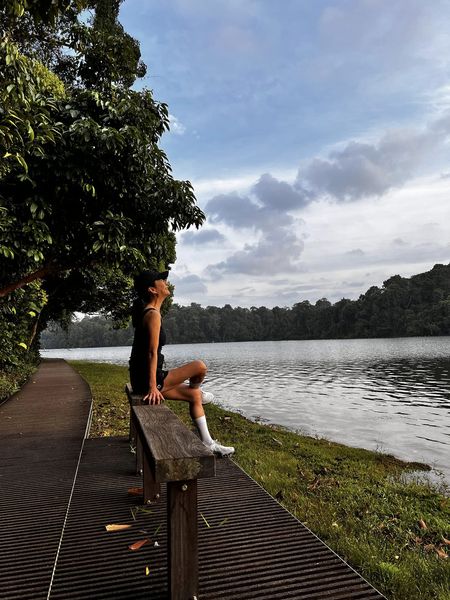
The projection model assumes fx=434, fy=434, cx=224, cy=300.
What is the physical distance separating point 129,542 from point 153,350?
1.69 meters

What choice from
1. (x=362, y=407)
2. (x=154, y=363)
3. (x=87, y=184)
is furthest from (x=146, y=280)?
(x=362, y=407)

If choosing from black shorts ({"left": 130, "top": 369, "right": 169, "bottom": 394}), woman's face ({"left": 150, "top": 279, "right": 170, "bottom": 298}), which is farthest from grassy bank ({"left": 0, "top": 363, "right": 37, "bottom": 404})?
woman's face ({"left": 150, "top": 279, "right": 170, "bottom": 298})

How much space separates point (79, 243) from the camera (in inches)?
317

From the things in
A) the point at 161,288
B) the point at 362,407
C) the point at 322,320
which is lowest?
the point at 362,407

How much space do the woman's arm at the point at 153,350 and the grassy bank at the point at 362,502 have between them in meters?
1.82

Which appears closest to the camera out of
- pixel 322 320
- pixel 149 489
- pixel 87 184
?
pixel 149 489

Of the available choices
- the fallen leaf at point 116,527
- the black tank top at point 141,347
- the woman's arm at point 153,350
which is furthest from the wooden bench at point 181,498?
the black tank top at point 141,347

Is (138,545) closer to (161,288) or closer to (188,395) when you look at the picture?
(188,395)

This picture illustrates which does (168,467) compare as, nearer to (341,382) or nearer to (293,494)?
(293,494)

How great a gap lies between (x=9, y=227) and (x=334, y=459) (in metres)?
6.59

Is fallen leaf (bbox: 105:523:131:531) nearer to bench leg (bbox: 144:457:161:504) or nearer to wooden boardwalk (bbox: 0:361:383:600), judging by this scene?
wooden boardwalk (bbox: 0:361:383:600)

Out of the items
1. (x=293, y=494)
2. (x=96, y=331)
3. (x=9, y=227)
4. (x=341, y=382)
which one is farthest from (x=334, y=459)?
(x=96, y=331)

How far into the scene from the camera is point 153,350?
14.1 feet

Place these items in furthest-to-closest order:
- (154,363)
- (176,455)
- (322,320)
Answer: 1. (322,320)
2. (154,363)
3. (176,455)
